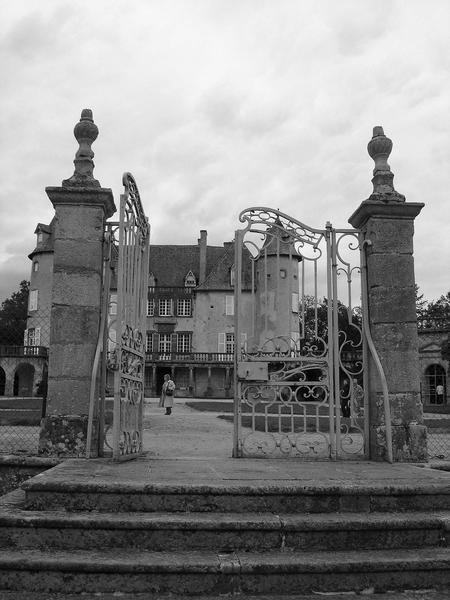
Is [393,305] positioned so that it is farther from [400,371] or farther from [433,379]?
[433,379]

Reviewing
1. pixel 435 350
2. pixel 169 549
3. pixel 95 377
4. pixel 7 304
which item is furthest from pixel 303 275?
pixel 7 304

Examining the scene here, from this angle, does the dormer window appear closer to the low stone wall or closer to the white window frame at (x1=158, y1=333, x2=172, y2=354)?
the white window frame at (x1=158, y1=333, x2=172, y2=354)

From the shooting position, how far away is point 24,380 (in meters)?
39.2

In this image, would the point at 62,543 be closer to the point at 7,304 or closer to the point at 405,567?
the point at 405,567

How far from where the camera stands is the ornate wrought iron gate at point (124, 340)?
5238 millimetres

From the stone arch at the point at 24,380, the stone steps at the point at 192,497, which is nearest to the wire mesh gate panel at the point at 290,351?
the stone steps at the point at 192,497

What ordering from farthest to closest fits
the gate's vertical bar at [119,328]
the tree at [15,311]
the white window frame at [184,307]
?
the tree at [15,311] → the white window frame at [184,307] → the gate's vertical bar at [119,328]

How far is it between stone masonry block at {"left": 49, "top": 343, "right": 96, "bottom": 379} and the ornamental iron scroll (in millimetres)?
272

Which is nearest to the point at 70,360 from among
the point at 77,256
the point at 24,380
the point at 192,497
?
the point at 77,256

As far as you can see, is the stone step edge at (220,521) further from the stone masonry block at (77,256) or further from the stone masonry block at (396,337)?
the stone masonry block at (77,256)

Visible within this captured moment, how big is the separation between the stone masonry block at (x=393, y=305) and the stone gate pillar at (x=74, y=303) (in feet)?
9.74

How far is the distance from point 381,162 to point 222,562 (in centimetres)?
484

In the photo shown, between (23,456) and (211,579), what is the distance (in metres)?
2.88

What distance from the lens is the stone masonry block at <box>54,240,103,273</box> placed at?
5805 millimetres
